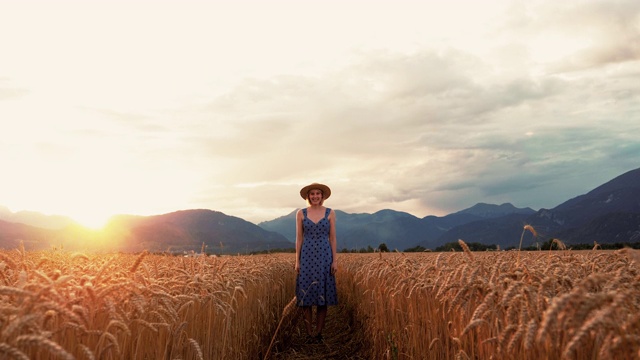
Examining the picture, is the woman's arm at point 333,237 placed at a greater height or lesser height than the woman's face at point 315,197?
lesser

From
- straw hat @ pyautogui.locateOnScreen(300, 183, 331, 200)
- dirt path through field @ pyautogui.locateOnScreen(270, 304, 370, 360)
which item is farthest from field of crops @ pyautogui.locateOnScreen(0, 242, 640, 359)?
straw hat @ pyautogui.locateOnScreen(300, 183, 331, 200)

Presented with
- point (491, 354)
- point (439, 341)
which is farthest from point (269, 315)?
point (491, 354)

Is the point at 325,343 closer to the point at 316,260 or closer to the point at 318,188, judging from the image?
the point at 316,260

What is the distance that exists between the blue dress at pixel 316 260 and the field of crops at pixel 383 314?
168 cm

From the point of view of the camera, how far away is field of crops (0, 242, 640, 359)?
2.47 metres

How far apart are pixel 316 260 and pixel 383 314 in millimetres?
2863

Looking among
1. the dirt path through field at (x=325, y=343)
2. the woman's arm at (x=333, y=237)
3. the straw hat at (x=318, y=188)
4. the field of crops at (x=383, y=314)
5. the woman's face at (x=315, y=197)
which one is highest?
the straw hat at (x=318, y=188)

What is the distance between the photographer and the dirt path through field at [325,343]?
31.6 ft

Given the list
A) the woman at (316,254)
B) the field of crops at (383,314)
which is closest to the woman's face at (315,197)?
the woman at (316,254)

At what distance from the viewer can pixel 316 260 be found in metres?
10.3

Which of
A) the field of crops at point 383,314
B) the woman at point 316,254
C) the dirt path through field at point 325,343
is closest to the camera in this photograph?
the field of crops at point 383,314

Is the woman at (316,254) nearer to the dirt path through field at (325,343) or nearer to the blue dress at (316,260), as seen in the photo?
the blue dress at (316,260)

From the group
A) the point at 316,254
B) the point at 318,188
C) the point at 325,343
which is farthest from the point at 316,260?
the point at 325,343

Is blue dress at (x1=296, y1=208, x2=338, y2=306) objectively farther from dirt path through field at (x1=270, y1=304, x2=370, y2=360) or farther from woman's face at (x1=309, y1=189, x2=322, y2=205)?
dirt path through field at (x1=270, y1=304, x2=370, y2=360)
